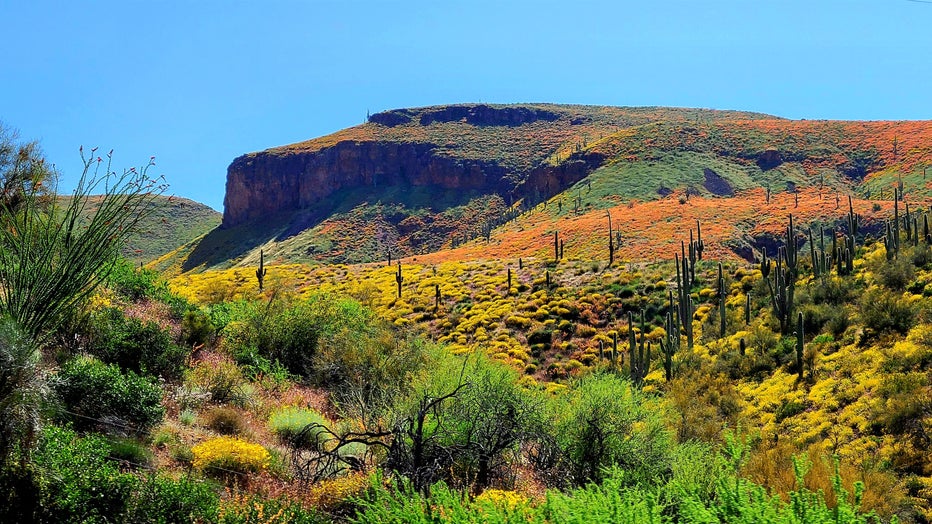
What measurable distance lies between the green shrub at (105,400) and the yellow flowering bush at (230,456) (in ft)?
4.36

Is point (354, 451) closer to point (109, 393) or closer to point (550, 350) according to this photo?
point (109, 393)

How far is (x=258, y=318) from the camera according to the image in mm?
21625

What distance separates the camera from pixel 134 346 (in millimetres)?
14289

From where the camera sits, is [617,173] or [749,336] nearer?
[749,336]

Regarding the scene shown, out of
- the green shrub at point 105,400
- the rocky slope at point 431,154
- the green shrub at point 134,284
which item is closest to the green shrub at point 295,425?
the green shrub at point 105,400

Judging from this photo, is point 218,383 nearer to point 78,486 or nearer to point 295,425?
point 295,425

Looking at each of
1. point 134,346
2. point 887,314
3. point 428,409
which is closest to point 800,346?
point 887,314

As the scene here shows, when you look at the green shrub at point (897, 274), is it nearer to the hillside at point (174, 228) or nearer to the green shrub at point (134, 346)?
the green shrub at point (134, 346)

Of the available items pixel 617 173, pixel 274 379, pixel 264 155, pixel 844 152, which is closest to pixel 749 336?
pixel 274 379

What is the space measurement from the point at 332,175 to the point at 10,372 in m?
112

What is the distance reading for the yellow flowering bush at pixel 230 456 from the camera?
33.0 ft

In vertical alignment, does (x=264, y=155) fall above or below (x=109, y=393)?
above

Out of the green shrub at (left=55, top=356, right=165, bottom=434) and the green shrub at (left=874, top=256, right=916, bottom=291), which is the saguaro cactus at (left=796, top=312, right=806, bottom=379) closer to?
the green shrub at (left=874, top=256, right=916, bottom=291)

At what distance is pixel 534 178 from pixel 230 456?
3520 inches
